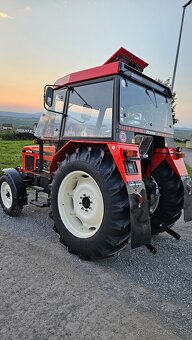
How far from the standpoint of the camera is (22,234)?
159 inches

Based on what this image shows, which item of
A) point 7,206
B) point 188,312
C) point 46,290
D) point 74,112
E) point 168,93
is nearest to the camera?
point 188,312

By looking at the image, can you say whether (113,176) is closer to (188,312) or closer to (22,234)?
(188,312)

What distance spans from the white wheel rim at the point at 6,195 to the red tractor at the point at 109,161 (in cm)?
23

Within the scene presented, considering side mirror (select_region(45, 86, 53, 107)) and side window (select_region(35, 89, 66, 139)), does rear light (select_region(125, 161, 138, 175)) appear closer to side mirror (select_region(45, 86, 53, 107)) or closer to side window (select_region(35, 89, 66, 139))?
side window (select_region(35, 89, 66, 139))

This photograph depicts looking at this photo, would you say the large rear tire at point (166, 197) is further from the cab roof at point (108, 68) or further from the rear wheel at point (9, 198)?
the rear wheel at point (9, 198)

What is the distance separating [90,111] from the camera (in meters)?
3.69

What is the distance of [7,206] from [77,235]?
2.13 m

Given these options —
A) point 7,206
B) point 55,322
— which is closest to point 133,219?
point 55,322

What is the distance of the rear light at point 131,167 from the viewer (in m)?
2.95

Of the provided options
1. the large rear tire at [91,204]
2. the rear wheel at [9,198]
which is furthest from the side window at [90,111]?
the rear wheel at [9,198]

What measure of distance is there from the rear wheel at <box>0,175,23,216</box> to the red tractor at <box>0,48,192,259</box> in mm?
27

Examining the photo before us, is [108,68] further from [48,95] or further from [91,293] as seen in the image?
[91,293]

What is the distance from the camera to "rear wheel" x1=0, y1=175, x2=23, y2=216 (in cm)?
466

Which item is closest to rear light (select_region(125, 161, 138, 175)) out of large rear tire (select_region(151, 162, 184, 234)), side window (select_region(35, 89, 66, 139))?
large rear tire (select_region(151, 162, 184, 234))
